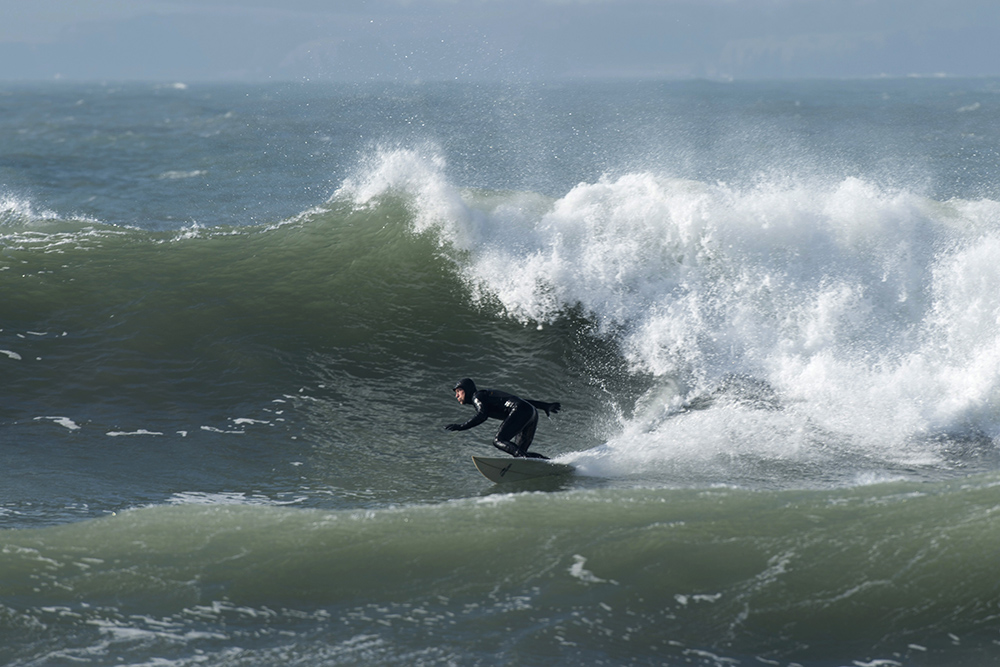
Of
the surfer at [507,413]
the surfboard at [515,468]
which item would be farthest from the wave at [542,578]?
the surfer at [507,413]

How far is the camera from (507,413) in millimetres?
8859

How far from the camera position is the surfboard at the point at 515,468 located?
27.5 ft

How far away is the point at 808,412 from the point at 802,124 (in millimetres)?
48062

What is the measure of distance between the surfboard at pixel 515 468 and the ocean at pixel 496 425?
0.33ft

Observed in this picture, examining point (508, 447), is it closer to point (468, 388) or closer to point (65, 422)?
point (468, 388)

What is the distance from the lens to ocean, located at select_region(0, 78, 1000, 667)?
5.96 metres

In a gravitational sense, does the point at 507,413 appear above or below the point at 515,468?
above

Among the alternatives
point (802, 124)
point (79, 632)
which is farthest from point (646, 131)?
point (79, 632)

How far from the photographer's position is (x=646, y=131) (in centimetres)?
4216

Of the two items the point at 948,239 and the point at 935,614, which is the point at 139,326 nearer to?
the point at 935,614

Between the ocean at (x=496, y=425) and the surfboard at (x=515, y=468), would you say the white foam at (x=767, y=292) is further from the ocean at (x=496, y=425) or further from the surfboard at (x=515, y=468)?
the surfboard at (x=515, y=468)

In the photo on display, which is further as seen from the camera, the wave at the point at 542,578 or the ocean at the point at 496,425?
the ocean at the point at 496,425

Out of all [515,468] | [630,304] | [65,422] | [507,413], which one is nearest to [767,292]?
[630,304]

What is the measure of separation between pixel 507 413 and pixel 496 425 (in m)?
1.35
